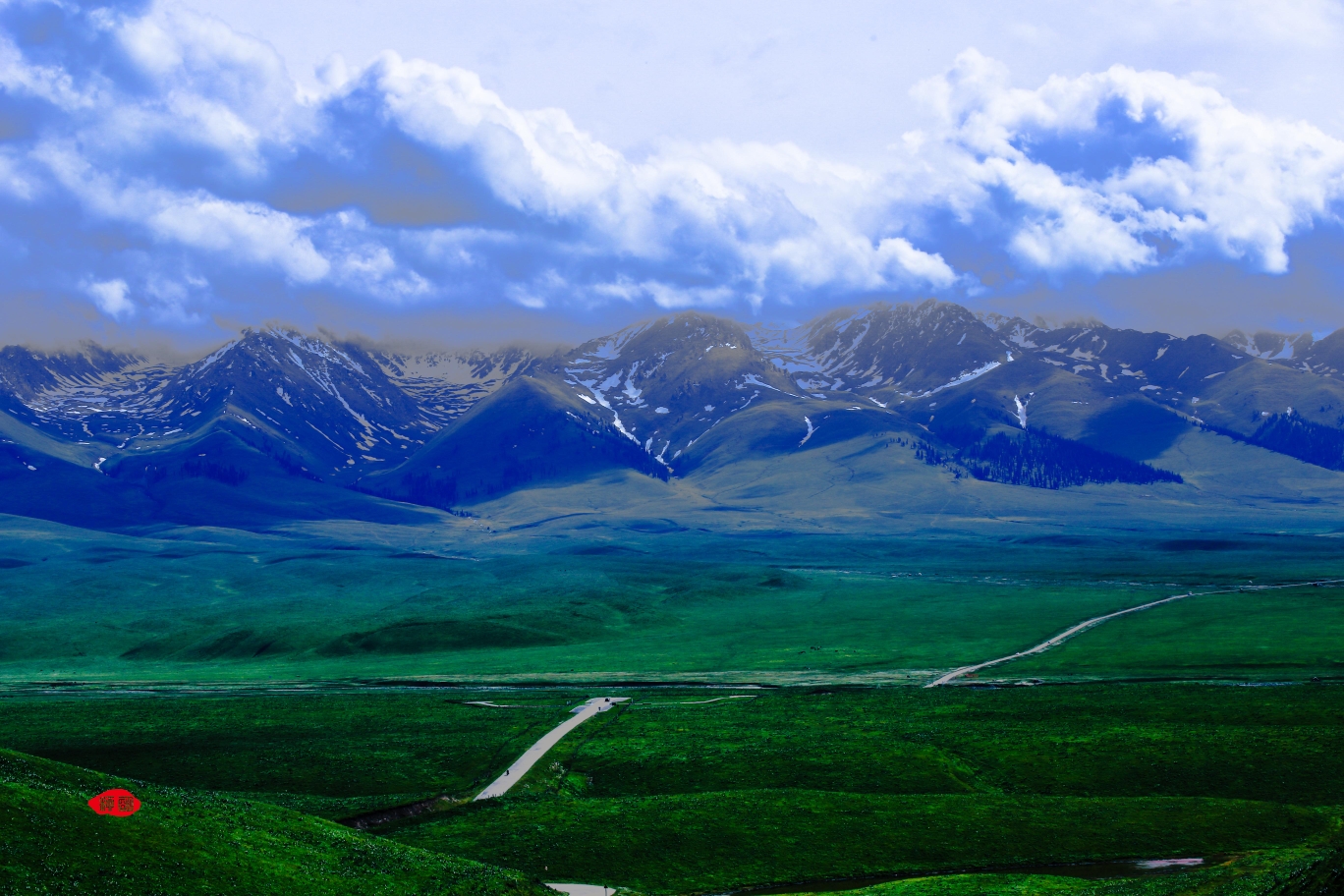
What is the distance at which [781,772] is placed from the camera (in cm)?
9369

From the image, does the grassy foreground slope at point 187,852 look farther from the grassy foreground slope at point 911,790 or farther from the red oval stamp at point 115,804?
the grassy foreground slope at point 911,790

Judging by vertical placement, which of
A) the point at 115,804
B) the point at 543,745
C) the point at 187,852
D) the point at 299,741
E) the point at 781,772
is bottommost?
the point at 299,741

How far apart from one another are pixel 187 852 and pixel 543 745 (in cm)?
5592

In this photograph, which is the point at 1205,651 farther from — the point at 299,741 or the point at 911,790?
the point at 299,741

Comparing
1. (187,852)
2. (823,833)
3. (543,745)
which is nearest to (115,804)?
(187,852)

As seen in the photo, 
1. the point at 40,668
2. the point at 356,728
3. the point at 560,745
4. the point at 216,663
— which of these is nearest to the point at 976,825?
the point at 560,745

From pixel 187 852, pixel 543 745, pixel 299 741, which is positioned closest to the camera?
pixel 187 852

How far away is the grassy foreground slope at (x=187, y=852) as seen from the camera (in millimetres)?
46062

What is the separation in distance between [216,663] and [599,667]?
78.8m

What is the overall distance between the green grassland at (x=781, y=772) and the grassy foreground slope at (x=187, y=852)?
882 millimetres

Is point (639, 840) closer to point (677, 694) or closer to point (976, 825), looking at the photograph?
point (976, 825)

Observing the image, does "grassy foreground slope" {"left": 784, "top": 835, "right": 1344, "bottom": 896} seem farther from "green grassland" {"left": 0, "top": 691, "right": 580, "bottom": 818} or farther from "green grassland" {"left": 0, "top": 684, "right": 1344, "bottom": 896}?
"green grassland" {"left": 0, "top": 691, "right": 580, "bottom": 818}

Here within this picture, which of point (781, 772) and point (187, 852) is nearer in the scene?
point (187, 852)

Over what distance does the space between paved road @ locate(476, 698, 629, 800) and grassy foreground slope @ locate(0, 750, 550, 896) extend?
81.3 feet
